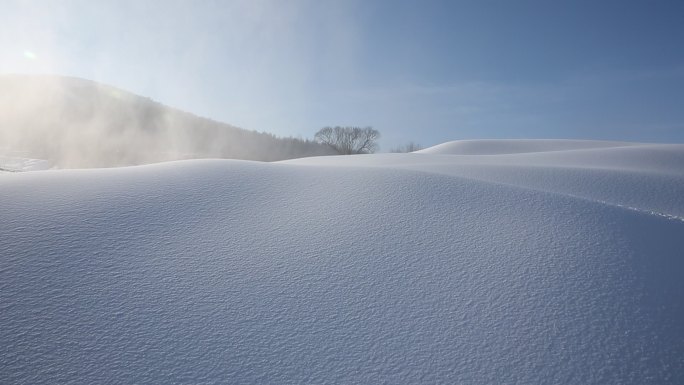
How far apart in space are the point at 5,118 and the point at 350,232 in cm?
2305

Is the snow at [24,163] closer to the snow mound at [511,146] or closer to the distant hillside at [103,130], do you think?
the distant hillside at [103,130]

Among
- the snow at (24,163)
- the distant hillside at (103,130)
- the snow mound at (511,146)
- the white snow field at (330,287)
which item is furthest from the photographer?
the distant hillside at (103,130)

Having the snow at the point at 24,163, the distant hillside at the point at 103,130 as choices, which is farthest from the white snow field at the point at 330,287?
the distant hillside at the point at 103,130

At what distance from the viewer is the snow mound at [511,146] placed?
11539 millimetres

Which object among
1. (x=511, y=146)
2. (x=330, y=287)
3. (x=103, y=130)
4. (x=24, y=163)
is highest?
(x=103, y=130)

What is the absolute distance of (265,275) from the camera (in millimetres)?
1797

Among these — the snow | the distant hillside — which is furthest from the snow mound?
the snow

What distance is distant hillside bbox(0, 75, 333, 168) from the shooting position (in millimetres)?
16516

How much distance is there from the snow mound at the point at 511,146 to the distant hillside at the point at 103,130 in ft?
43.3

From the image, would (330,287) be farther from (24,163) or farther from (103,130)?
(103,130)

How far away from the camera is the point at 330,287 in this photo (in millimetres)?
1736

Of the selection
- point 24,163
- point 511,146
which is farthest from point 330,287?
point 24,163

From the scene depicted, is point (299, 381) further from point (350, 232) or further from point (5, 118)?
point (5, 118)

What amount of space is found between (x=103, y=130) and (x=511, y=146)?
2026cm
